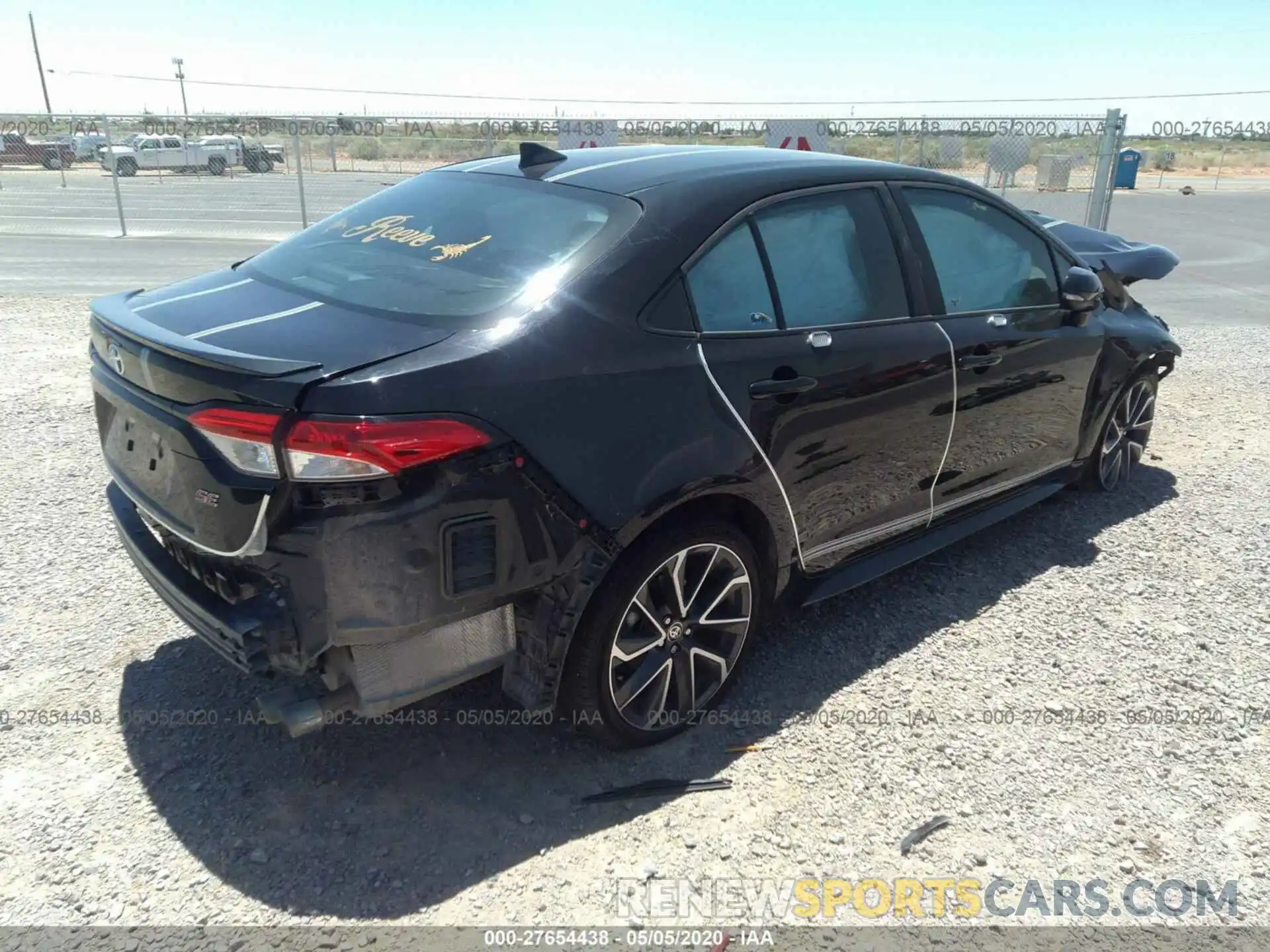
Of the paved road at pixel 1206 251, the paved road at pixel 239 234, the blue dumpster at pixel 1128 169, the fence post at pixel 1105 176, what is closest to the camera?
the paved road at pixel 1206 251

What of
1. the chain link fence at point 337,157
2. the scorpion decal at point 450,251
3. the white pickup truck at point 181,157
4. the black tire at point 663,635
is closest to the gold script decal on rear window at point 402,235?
the scorpion decal at point 450,251

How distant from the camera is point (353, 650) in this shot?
244 centimetres

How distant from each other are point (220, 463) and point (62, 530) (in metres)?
2.63

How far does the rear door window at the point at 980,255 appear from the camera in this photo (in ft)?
12.4

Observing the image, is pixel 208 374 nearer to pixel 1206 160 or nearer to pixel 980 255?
pixel 980 255

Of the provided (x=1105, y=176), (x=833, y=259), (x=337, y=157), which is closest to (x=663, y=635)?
(x=833, y=259)

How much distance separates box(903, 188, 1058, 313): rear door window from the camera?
12.4 ft

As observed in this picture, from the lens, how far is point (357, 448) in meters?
2.22

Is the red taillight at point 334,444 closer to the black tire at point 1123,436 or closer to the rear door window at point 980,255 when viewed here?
the rear door window at point 980,255

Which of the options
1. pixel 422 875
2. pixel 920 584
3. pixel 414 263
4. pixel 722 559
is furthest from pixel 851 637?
pixel 414 263

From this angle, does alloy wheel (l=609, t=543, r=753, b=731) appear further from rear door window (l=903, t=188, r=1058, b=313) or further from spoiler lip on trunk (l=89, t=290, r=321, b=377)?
rear door window (l=903, t=188, r=1058, b=313)

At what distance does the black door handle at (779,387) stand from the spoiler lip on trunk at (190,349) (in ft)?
4.39

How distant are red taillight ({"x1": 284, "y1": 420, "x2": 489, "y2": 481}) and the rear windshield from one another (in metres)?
0.48

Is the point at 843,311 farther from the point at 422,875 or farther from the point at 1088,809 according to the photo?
the point at 422,875
